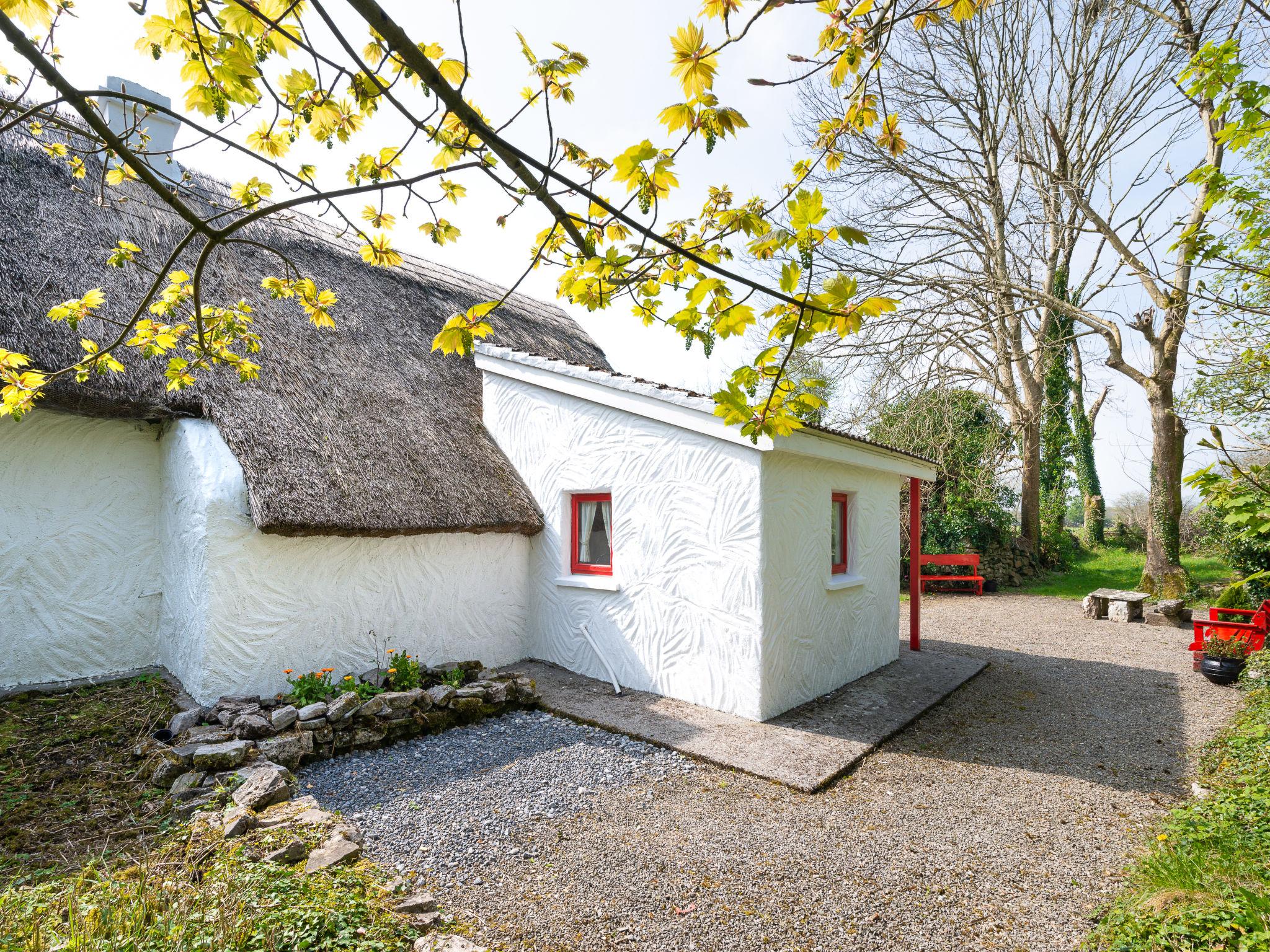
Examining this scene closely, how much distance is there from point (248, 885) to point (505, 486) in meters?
4.80

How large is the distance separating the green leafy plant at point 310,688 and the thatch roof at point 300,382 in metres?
1.22

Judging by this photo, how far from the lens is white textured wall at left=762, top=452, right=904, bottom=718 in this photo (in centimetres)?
579

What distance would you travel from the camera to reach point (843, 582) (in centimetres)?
690

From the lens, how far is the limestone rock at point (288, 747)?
446 cm

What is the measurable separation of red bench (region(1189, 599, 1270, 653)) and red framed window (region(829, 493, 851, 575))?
162 inches

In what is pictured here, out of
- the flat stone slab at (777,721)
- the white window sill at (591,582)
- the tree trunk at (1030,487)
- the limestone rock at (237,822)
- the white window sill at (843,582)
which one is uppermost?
the tree trunk at (1030,487)

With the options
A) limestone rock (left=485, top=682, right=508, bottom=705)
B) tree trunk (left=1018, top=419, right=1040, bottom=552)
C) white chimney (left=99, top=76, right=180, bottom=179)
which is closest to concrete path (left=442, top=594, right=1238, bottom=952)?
limestone rock (left=485, top=682, right=508, bottom=705)

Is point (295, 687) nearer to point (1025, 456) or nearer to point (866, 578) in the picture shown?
point (866, 578)

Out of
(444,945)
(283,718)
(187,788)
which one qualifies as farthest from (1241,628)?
(187,788)

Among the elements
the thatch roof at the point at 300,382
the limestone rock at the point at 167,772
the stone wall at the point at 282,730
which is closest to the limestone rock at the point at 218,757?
the stone wall at the point at 282,730

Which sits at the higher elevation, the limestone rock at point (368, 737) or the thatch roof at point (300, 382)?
the thatch roof at point (300, 382)

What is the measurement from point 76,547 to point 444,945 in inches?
205

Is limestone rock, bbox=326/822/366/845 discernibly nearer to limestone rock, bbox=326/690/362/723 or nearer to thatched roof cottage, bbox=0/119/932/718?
limestone rock, bbox=326/690/362/723

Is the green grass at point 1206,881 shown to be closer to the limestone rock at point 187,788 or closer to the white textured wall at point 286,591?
the limestone rock at point 187,788
